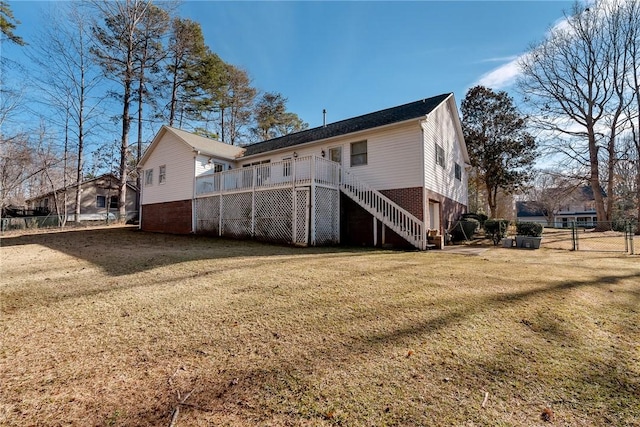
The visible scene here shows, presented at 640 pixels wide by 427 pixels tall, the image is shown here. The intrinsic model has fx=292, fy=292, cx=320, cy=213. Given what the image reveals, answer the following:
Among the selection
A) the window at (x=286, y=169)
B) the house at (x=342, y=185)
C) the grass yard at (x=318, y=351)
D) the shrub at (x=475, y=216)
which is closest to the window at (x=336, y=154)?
the house at (x=342, y=185)

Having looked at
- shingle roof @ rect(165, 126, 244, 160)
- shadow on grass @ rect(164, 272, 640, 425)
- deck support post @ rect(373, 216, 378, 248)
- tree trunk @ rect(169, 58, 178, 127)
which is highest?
tree trunk @ rect(169, 58, 178, 127)

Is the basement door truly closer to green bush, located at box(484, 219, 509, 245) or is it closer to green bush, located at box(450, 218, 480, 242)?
green bush, located at box(450, 218, 480, 242)

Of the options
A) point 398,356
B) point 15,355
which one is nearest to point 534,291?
point 398,356

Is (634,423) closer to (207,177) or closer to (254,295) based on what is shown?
(254,295)

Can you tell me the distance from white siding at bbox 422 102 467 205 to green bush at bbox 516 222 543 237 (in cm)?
337

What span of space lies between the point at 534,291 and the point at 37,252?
504 inches

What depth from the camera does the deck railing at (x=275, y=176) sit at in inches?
441

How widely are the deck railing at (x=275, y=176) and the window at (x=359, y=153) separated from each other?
3.69ft

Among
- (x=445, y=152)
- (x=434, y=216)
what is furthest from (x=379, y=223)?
(x=445, y=152)

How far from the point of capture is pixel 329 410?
198 cm

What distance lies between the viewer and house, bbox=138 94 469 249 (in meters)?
11.1

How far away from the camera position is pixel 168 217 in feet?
54.9

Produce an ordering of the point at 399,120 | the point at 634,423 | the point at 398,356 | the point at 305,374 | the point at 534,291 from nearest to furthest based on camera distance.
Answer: the point at 634,423
the point at 305,374
the point at 398,356
the point at 534,291
the point at 399,120

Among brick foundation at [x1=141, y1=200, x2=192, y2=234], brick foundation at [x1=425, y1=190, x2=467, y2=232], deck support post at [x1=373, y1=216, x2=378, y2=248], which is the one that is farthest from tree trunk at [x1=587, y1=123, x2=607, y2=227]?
brick foundation at [x1=141, y1=200, x2=192, y2=234]
